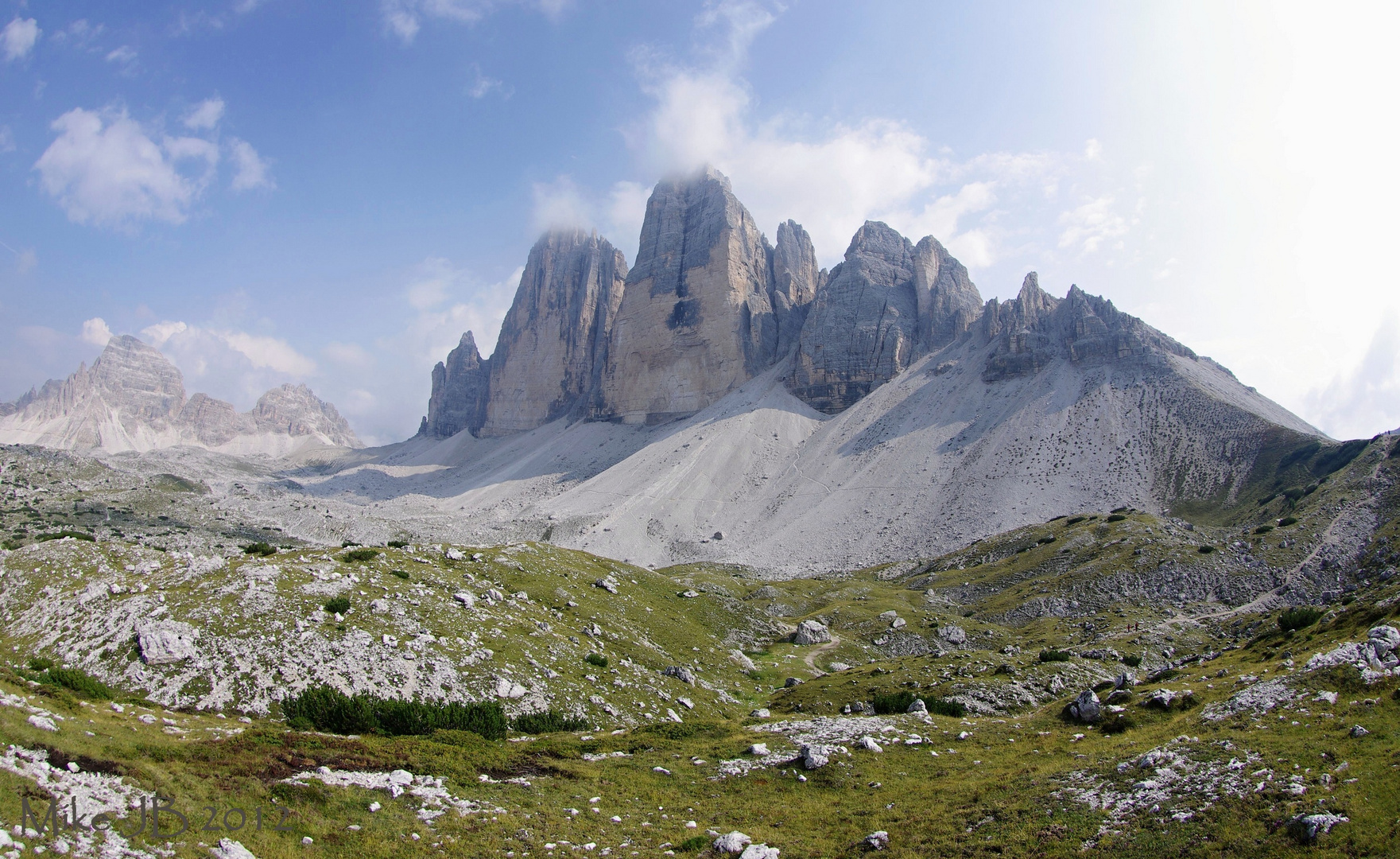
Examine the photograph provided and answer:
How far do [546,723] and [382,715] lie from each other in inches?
217

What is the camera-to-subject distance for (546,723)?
23.0 metres

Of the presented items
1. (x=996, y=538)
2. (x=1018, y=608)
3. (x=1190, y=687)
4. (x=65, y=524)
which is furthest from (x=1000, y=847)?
(x=65, y=524)

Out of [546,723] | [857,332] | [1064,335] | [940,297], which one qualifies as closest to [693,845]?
[546,723]

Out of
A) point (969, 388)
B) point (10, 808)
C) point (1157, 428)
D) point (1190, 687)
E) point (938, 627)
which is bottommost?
point (938, 627)

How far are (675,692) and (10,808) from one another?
22.3m

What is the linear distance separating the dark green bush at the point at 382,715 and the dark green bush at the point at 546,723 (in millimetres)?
674

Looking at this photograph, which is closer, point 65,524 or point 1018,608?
point 1018,608

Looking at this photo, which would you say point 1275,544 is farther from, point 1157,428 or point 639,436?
point 639,436

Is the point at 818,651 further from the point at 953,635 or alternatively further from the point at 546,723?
the point at 546,723

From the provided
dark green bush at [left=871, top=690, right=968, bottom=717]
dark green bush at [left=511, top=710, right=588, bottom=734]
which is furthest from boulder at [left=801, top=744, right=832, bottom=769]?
dark green bush at [left=511, top=710, right=588, bottom=734]

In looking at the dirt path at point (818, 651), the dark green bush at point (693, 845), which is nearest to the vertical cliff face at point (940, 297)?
the dirt path at point (818, 651)

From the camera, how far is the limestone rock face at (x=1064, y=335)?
421 feet

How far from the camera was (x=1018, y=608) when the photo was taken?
2250 inches

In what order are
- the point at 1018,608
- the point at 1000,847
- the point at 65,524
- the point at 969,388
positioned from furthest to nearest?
the point at 969,388
the point at 65,524
the point at 1018,608
the point at 1000,847
